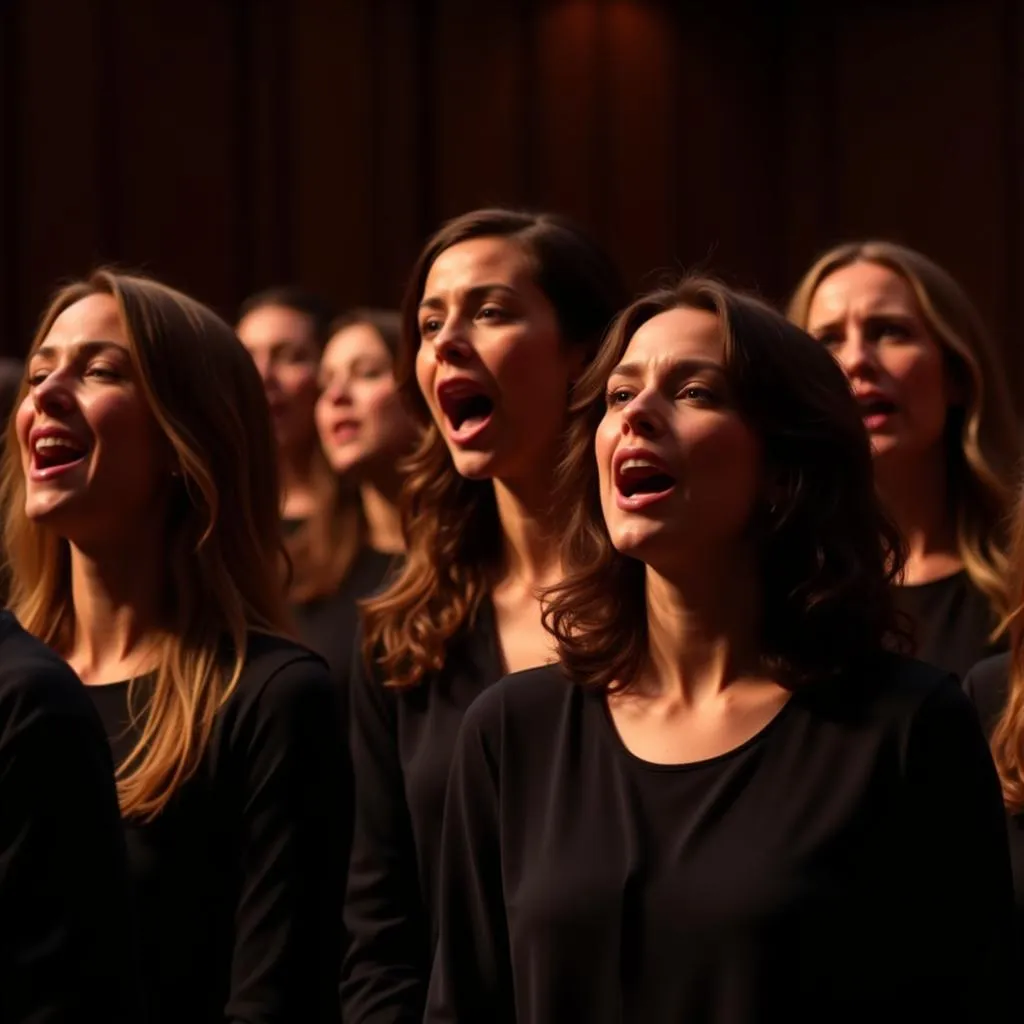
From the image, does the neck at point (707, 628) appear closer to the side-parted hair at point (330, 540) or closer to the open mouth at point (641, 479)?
the open mouth at point (641, 479)

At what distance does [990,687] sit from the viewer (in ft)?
7.86

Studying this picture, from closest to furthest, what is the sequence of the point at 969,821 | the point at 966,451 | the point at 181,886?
the point at 969,821 → the point at 181,886 → the point at 966,451

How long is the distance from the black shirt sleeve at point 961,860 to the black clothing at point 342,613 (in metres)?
1.40

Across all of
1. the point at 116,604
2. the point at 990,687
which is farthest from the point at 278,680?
the point at 990,687

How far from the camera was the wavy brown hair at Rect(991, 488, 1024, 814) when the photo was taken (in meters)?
2.25

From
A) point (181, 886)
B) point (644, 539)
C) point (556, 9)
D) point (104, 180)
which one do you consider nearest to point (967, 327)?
point (644, 539)

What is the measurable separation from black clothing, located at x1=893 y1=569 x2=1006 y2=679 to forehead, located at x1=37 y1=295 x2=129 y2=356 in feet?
3.58

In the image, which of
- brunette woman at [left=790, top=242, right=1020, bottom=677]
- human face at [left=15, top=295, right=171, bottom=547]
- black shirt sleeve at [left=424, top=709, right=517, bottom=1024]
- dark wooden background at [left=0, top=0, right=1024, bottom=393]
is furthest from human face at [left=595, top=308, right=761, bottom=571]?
dark wooden background at [left=0, top=0, right=1024, bottom=393]

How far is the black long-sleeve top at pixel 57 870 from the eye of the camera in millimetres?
1833

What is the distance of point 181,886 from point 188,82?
3250 mm

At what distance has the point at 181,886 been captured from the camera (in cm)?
234

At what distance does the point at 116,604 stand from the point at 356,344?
55.1 inches

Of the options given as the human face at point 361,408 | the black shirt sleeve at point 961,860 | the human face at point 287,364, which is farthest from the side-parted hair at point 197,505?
the human face at point 287,364

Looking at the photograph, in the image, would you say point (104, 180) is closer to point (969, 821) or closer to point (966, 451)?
point (966, 451)
